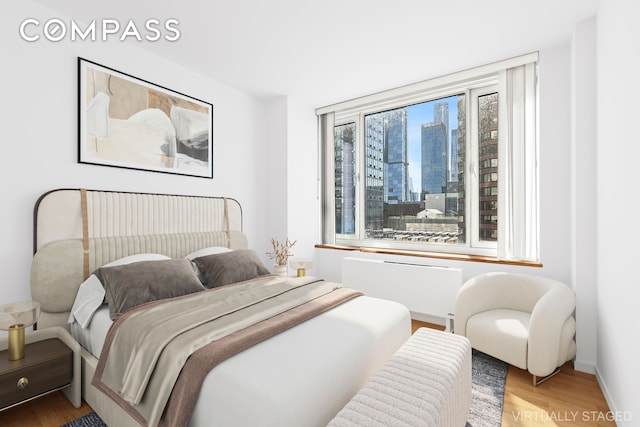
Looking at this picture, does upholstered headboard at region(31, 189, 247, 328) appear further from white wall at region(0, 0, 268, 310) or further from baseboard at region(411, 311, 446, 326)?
baseboard at region(411, 311, 446, 326)

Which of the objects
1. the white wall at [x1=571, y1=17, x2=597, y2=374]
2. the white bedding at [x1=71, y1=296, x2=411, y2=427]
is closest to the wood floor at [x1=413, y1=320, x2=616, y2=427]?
the white wall at [x1=571, y1=17, x2=597, y2=374]

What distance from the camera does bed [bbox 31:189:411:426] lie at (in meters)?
1.29

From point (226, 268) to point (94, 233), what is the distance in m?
1.08

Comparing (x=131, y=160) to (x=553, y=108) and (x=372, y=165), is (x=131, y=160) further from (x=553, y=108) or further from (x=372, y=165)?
(x=553, y=108)

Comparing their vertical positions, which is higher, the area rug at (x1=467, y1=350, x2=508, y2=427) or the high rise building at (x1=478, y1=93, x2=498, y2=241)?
the high rise building at (x1=478, y1=93, x2=498, y2=241)

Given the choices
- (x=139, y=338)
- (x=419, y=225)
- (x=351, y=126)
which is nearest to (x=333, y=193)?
(x=351, y=126)

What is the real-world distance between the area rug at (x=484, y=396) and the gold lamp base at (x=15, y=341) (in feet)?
1.72

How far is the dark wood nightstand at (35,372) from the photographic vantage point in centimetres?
176

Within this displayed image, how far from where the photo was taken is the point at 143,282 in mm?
2211

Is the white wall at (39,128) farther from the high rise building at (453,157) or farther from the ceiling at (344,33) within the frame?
the high rise building at (453,157)

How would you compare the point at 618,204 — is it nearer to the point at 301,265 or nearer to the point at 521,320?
the point at 521,320

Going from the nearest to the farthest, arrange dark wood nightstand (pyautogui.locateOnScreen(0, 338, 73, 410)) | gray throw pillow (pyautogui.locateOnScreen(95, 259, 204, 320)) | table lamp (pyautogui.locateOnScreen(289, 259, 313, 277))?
dark wood nightstand (pyautogui.locateOnScreen(0, 338, 73, 410)) → gray throw pillow (pyautogui.locateOnScreen(95, 259, 204, 320)) → table lamp (pyautogui.locateOnScreen(289, 259, 313, 277))

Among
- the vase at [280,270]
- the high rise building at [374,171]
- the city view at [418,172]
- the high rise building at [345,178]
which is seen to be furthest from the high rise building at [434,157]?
the vase at [280,270]

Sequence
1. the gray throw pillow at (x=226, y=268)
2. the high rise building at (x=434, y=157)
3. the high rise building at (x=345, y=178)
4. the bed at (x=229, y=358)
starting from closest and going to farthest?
the bed at (x=229, y=358)
the gray throw pillow at (x=226, y=268)
the high rise building at (x=434, y=157)
the high rise building at (x=345, y=178)
